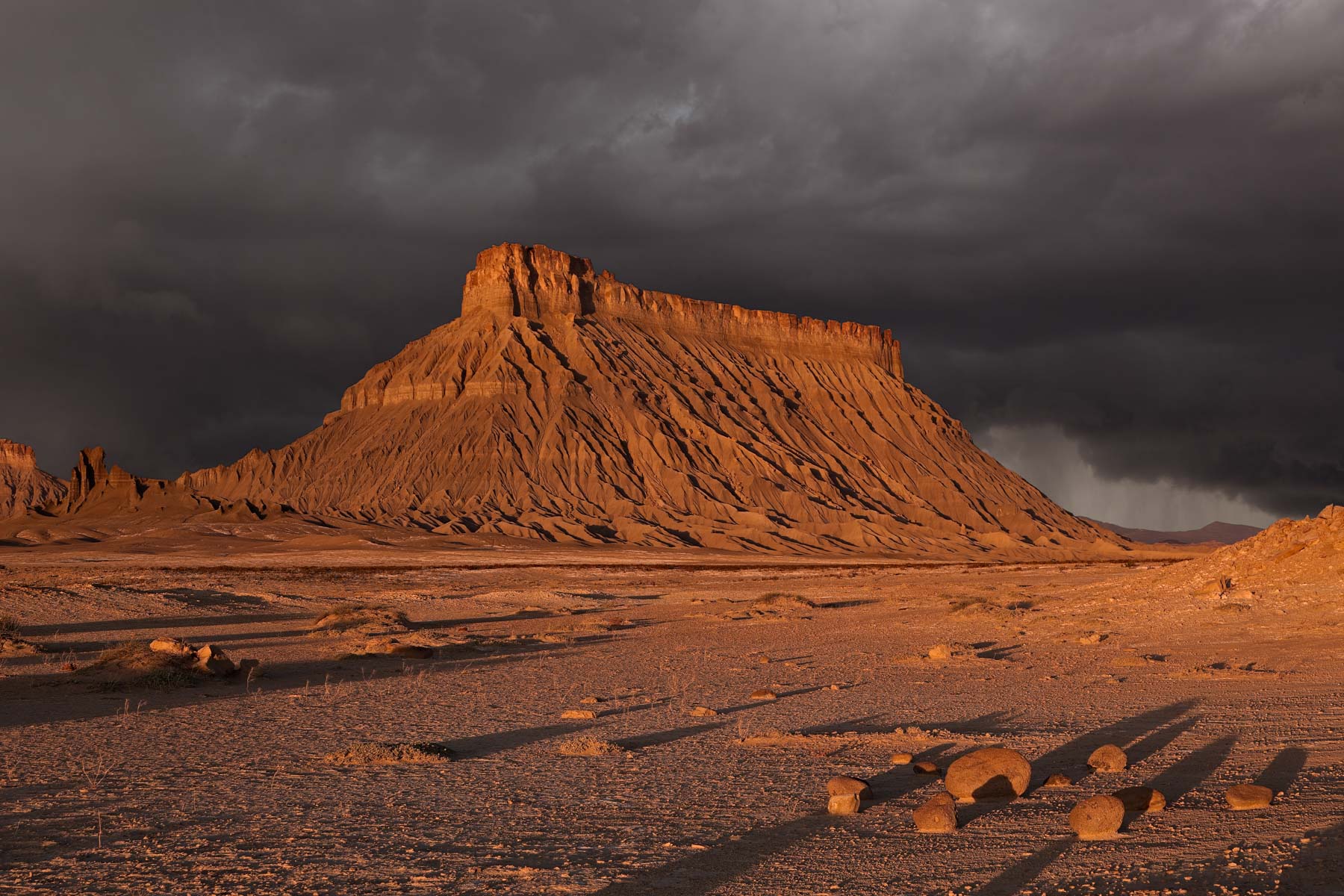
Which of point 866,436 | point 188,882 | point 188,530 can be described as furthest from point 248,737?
point 866,436

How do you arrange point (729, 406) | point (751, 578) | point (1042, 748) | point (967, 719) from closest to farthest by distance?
point (1042, 748), point (967, 719), point (751, 578), point (729, 406)

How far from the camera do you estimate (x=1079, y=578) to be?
49.0 meters

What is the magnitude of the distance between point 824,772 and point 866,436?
122 m

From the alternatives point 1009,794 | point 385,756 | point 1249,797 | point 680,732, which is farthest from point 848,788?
point 385,756

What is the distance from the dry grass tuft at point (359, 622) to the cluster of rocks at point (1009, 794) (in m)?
18.2

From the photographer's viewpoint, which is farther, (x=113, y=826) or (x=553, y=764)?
(x=553, y=764)

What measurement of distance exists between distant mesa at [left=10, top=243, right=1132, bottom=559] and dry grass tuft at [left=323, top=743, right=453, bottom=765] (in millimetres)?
77859

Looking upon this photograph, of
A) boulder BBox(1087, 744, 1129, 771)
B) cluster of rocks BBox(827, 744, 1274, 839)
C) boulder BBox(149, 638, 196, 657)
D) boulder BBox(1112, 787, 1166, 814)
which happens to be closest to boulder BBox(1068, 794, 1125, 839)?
cluster of rocks BBox(827, 744, 1274, 839)

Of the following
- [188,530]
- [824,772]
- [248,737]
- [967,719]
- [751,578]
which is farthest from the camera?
[188,530]

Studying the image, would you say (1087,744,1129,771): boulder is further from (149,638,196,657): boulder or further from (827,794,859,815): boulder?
(149,638,196,657): boulder

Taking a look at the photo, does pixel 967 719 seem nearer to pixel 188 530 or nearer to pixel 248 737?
pixel 248 737

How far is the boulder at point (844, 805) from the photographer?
26.6ft

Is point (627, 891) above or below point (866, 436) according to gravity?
below

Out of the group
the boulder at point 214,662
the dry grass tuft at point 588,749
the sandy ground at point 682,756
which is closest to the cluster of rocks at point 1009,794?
the sandy ground at point 682,756
